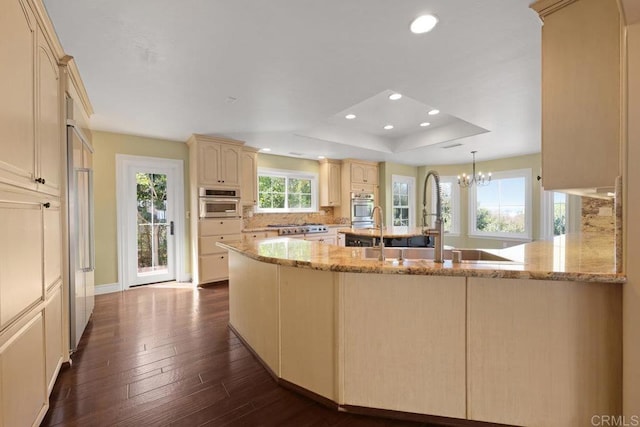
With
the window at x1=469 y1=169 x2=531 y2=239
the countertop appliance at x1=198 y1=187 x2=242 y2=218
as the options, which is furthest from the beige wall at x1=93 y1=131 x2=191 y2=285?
the window at x1=469 y1=169 x2=531 y2=239

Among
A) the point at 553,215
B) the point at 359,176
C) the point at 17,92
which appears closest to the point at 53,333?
the point at 17,92

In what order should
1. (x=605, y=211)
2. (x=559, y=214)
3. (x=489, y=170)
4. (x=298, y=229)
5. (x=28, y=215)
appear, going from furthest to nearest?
(x=489, y=170) → (x=559, y=214) → (x=298, y=229) → (x=605, y=211) → (x=28, y=215)

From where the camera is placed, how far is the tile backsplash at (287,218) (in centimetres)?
561

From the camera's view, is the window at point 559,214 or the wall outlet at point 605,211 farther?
the window at point 559,214

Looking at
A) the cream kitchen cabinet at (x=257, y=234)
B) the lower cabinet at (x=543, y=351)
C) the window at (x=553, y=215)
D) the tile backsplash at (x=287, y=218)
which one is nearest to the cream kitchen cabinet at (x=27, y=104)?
the lower cabinet at (x=543, y=351)

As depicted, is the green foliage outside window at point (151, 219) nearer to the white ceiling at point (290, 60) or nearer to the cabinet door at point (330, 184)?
the white ceiling at point (290, 60)

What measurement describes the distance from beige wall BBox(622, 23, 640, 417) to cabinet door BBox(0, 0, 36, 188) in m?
2.72

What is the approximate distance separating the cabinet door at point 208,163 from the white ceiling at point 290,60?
1.49 feet

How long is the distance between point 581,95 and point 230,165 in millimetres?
4425

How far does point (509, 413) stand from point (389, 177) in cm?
607

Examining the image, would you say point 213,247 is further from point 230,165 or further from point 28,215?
point 28,215

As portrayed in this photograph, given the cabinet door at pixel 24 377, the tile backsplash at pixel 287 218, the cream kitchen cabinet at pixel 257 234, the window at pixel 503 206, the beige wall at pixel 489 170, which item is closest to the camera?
the cabinet door at pixel 24 377

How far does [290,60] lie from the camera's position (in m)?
2.28

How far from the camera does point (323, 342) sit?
1.71 m
